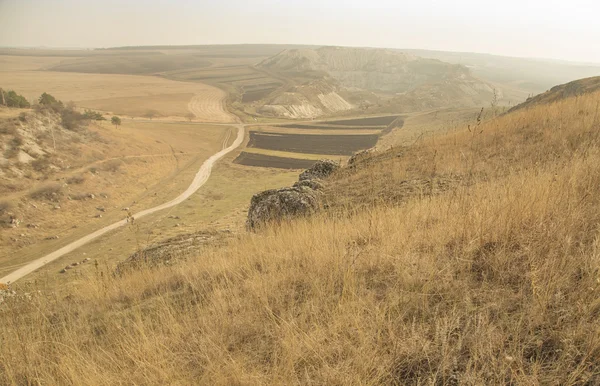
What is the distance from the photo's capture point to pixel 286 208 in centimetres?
867

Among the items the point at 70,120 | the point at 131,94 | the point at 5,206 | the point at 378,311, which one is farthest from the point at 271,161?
the point at 131,94

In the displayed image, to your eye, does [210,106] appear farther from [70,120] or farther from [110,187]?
[110,187]

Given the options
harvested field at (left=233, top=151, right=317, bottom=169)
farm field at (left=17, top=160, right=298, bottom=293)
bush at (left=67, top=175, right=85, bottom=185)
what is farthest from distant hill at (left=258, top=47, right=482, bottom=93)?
bush at (left=67, top=175, right=85, bottom=185)

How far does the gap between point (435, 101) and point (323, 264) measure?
10410 cm

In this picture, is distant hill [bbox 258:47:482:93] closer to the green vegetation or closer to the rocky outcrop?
the green vegetation

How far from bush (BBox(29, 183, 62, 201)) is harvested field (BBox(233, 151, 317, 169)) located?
20.3 metres

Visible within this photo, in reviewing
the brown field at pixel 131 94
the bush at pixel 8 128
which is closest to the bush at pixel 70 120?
the bush at pixel 8 128

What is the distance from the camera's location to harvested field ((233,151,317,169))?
41406 mm

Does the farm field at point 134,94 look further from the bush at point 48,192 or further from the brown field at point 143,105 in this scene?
the bush at point 48,192

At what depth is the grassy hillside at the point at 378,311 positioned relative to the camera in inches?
79.1

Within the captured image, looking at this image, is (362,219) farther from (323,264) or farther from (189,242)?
(189,242)

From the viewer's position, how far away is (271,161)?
4359 centimetres

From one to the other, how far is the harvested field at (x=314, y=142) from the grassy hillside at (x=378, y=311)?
142ft

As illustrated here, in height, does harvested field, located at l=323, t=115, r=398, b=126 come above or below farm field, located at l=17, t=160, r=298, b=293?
above
